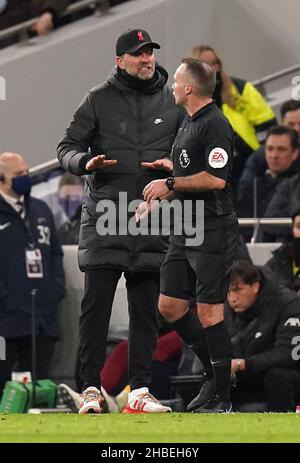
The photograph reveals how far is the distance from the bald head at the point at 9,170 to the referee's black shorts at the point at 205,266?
11.4 ft

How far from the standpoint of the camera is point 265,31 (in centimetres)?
1453

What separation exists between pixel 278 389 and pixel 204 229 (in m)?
2.04

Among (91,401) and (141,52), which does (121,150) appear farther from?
(91,401)

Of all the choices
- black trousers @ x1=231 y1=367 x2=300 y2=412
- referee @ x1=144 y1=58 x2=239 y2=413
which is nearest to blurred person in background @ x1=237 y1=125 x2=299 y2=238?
black trousers @ x1=231 y1=367 x2=300 y2=412

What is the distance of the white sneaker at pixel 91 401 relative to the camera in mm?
8617

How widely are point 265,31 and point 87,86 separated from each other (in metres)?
1.75

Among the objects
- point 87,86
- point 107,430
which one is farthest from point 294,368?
point 87,86

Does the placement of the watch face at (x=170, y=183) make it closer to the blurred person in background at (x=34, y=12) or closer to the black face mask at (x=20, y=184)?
the black face mask at (x=20, y=184)

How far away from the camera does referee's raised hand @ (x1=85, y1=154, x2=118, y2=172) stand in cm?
840

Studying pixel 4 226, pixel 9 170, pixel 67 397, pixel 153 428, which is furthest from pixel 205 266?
pixel 9 170

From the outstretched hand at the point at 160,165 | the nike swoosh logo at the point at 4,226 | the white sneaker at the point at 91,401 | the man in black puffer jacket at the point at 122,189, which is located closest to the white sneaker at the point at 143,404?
the man in black puffer jacket at the point at 122,189

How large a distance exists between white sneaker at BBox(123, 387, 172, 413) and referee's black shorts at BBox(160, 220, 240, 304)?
1.95ft

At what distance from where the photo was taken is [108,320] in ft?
28.8

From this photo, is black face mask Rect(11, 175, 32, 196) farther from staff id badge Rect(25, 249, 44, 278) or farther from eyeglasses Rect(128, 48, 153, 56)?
eyeglasses Rect(128, 48, 153, 56)
